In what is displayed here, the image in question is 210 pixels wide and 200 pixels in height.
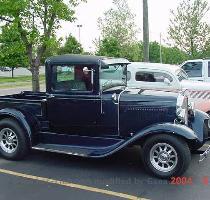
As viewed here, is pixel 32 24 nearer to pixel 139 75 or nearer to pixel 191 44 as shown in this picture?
pixel 139 75

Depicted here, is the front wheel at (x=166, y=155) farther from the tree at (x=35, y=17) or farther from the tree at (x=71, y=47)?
the tree at (x=71, y=47)

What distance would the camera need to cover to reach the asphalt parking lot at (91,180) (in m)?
5.41

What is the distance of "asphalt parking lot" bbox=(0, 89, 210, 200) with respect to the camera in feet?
17.7

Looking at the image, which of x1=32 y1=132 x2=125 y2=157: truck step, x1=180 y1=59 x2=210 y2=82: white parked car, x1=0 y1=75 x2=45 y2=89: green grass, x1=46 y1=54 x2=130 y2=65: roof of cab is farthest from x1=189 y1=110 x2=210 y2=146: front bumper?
x1=0 y1=75 x2=45 y2=89: green grass

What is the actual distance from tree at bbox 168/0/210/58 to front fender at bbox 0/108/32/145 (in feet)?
64.0

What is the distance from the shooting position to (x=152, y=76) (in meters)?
10.0

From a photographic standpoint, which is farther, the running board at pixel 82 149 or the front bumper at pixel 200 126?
the front bumper at pixel 200 126

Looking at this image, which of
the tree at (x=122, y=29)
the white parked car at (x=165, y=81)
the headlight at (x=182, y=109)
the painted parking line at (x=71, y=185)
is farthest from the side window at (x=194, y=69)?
the tree at (x=122, y=29)

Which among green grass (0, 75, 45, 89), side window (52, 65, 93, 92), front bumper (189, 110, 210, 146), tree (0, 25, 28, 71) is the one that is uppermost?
tree (0, 25, 28, 71)

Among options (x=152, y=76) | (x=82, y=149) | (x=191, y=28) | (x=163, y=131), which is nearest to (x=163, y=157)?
(x=163, y=131)

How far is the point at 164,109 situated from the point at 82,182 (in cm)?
176

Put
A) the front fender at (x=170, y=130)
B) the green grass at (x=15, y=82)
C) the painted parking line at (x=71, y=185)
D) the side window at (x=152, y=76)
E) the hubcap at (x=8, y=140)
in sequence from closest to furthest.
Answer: the painted parking line at (x=71, y=185)
the front fender at (x=170, y=130)
the hubcap at (x=8, y=140)
the side window at (x=152, y=76)
the green grass at (x=15, y=82)

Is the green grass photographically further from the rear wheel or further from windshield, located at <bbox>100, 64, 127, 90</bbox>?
windshield, located at <bbox>100, 64, 127, 90</bbox>

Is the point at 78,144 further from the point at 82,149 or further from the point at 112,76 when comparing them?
Answer: the point at 112,76
